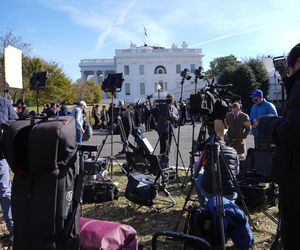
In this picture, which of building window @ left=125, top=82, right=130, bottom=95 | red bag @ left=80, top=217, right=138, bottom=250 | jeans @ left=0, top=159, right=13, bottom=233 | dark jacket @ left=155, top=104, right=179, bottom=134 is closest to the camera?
red bag @ left=80, top=217, right=138, bottom=250

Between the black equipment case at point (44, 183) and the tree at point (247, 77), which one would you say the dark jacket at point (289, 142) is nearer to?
the black equipment case at point (44, 183)

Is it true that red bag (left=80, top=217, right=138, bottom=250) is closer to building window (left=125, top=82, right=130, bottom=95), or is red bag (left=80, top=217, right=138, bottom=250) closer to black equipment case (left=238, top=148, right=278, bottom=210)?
black equipment case (left=238, top=148, right=278, bottom=210)

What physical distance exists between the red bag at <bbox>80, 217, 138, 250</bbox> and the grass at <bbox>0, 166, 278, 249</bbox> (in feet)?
2.44

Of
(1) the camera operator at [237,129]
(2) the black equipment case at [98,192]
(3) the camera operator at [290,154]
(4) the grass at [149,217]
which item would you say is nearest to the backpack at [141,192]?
(4) the grass at [149,217]

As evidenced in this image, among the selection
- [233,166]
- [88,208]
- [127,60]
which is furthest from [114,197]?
[127,60]

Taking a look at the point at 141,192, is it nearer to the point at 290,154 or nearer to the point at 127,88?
the point at 290,154

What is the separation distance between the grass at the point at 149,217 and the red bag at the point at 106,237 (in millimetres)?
745

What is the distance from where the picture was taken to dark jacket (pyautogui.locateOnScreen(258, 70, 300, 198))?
2.47m

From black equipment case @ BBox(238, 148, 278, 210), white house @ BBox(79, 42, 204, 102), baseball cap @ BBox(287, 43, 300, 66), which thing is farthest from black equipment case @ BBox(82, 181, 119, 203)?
white house @ BBox(79, 42, 204, 102)

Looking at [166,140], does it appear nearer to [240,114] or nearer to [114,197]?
[240,114]

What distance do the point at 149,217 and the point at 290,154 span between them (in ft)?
10.7

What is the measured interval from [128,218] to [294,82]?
3.55m

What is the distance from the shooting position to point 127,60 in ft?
293

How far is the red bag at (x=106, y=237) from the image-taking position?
11.3ft
